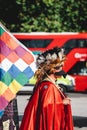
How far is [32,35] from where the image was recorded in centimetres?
3095

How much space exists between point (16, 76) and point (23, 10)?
27.8 m

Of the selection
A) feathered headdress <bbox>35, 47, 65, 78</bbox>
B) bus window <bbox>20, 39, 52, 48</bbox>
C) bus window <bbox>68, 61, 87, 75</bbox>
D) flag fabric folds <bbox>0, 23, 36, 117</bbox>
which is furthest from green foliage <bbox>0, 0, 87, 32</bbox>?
feathered headdress <bbox>35, 47, 65, 78</bbox>

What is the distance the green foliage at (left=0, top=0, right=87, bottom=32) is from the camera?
113ft

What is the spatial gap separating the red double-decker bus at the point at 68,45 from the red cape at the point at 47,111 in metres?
23.2

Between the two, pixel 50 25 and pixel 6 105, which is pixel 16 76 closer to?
pixel 6 105

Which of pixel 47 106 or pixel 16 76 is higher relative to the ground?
pixel 16 76

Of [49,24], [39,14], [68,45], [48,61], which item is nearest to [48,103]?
[48,61]

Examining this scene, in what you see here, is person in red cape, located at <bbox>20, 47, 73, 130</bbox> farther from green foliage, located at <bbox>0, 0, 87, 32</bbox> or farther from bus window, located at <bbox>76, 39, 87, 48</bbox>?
green foliage, located at <bbox>0, 0, 87, 32</bbox>

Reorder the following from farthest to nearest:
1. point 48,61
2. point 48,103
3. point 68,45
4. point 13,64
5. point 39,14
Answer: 1. point 39,14
2. point 68,45
3. point 13,64
4. point 48,61
5. point 48,103

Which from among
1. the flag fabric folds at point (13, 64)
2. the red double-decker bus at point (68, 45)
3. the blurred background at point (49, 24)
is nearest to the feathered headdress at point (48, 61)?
the flag fabric folds at point (13, 64)

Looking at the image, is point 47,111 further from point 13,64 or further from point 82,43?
point 82,43

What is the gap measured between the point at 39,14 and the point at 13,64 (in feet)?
91.8

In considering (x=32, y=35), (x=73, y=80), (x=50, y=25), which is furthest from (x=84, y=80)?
(x=50, y=25)

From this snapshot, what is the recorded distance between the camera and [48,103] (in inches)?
236
